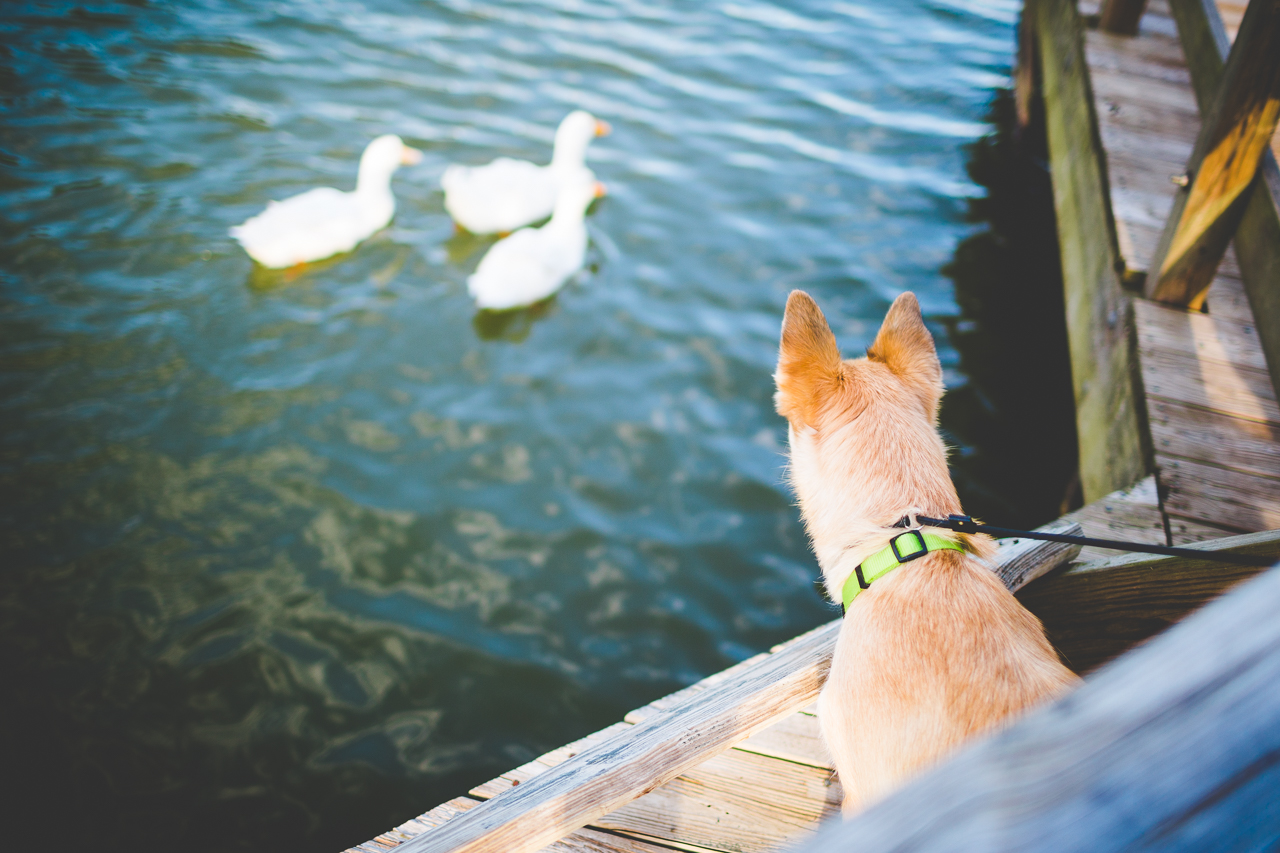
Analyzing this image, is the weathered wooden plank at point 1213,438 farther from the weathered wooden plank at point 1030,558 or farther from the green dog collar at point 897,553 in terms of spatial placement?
the green dog collar at point 897,553

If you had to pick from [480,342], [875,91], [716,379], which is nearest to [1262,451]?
[716,379]

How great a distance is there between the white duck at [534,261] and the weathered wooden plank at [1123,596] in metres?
4.21

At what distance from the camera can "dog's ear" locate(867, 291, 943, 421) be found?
200 cm

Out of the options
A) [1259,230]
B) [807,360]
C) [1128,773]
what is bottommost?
[807,360]

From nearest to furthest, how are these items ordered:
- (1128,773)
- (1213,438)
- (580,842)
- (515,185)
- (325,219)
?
(1128,773), (580,842), (1213,438), (325,219), (515,185)

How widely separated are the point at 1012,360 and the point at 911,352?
12.9 feet

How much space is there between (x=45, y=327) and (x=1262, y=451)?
7260 millimetres

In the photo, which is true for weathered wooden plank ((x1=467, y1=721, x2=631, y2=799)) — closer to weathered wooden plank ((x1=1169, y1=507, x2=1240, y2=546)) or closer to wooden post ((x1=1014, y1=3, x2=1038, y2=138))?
weathered wooden plank ((x1=1169, y1=507, x2=1240, y2=546))

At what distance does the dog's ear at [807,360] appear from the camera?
72.9 inches

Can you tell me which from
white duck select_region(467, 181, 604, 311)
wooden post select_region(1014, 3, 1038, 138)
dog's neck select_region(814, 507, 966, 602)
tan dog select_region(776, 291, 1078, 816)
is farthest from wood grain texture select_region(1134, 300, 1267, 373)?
wooden post select_region(1014, 3, 1038, 138)

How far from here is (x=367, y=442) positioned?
4504 mm

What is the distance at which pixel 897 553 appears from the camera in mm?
1582

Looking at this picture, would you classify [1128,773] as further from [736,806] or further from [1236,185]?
[1236,185]

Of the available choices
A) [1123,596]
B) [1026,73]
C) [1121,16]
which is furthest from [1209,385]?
[1026,73]
